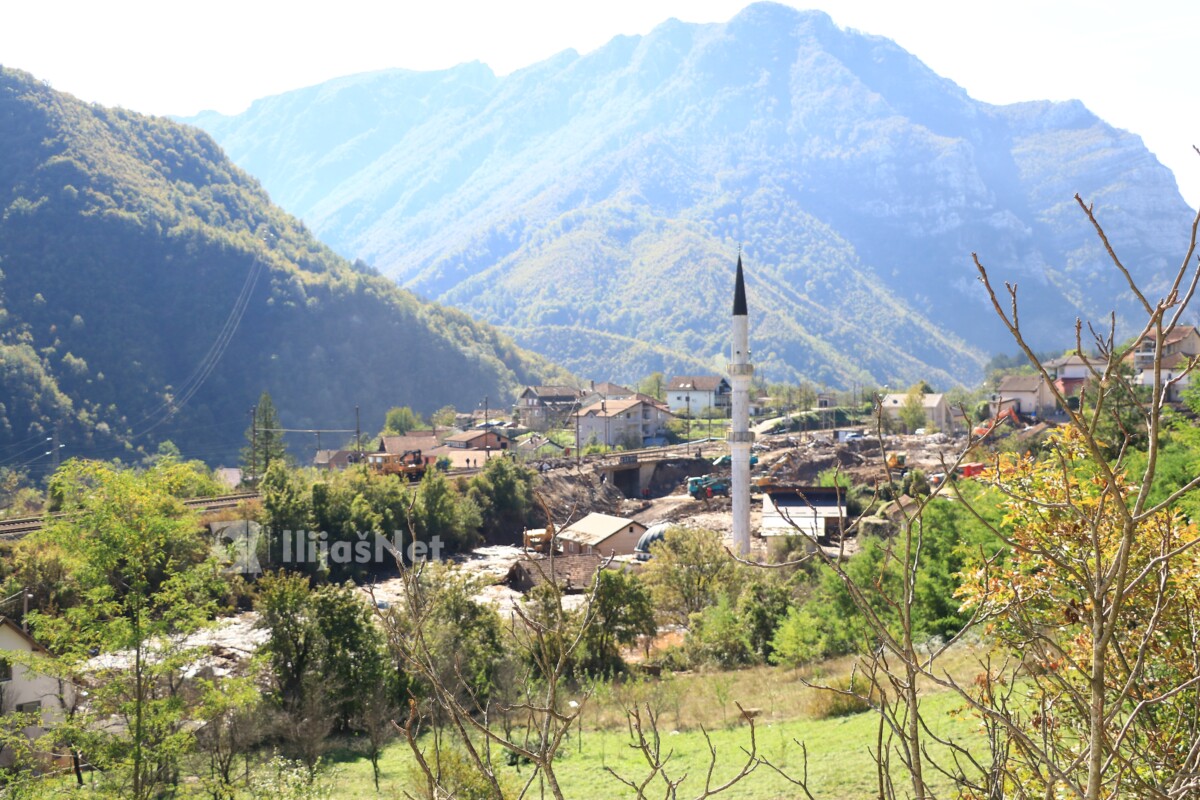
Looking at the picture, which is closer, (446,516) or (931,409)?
(446,516)

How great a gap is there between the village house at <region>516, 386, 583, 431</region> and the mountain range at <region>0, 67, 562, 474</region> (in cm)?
1610

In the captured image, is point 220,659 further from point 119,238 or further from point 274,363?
point 119,238

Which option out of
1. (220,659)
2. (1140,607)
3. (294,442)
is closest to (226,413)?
(294,442)

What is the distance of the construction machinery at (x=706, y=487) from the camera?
59531mm

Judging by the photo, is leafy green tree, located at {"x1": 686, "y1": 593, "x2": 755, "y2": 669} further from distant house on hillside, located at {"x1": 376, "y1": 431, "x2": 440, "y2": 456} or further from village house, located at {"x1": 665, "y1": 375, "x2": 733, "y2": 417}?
village house, located at {"x1": 665, "y1": 375, "x2": 733, "y2": 417}

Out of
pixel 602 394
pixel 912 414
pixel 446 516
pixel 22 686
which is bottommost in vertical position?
pixel 446 516

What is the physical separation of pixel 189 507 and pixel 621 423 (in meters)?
49.9

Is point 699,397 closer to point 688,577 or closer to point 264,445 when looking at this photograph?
point 264,445

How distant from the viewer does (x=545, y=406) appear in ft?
304

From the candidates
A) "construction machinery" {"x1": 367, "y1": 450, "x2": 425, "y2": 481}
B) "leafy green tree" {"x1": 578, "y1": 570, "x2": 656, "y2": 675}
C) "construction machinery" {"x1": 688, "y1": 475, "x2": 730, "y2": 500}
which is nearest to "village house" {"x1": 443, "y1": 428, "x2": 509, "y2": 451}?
"construction machinery" {"x1": 367, "y1": 450, "x2": 425, "y2": 481}

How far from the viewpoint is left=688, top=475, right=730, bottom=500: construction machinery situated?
195ft

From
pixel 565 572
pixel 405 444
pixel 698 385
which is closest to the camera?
pixel 565 572

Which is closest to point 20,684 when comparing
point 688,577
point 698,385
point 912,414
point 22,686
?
point 22,686

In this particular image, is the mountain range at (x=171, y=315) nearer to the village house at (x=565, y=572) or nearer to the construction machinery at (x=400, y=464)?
the construction machinery at (x=400, y=464)
